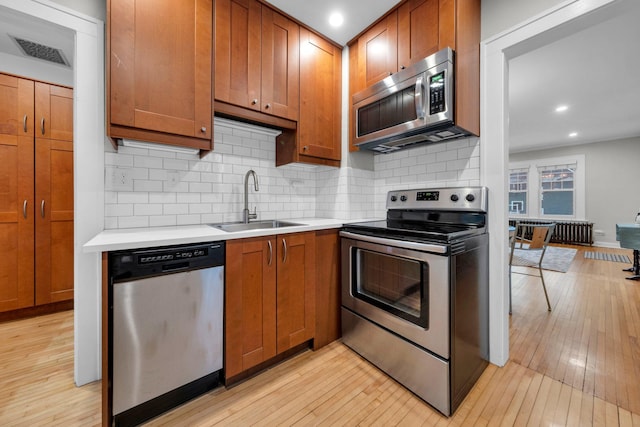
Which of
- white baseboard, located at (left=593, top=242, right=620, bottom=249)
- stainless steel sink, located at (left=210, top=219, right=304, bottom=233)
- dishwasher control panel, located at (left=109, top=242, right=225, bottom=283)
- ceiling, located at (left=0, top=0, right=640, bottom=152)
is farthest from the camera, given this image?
white baseboard, located at (left=593, top=242, right=620, bottom=249)

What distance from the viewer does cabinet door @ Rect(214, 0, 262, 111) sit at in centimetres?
170

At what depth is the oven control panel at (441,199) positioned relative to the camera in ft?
5.70

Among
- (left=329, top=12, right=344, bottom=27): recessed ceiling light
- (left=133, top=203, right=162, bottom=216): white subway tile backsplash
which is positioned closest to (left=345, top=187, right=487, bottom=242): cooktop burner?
(left=133, top=203, right=162, bottom=216): white subway tile backsplash

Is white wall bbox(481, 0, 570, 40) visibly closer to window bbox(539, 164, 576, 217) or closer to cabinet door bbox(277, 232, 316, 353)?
cabinet door bbox(277, 232, 316, 353)

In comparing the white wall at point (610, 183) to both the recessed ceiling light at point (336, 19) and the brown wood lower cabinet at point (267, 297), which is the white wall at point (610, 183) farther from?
the brown wood lower cabinet at point (267, 297)

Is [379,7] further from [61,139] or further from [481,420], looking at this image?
[61,139]

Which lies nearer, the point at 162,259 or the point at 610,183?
the point at 162,259

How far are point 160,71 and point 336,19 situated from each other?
1442 millimetres

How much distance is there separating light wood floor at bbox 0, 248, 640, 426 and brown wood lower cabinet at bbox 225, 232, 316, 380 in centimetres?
20

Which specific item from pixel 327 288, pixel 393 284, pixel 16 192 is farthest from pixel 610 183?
pixel 16 192

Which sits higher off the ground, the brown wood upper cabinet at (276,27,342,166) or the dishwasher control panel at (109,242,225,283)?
the brown wood upper cabinet at (276,27,342,166)

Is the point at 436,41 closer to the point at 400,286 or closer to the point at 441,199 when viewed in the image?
the point at 441,199

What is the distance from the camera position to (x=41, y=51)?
2.25m

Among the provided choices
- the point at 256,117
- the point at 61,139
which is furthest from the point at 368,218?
the point at 61,139
